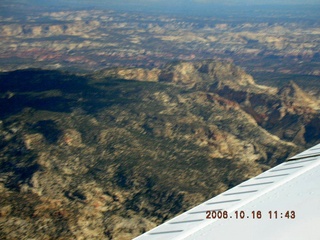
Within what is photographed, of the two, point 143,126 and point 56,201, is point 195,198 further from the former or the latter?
point 143,126

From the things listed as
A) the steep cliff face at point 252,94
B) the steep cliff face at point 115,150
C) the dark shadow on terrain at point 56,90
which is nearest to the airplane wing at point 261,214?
the steep cliff face at point 115,150

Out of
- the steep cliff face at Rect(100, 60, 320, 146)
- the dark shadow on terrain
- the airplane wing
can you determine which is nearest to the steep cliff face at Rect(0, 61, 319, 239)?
the dark shadow on terrain

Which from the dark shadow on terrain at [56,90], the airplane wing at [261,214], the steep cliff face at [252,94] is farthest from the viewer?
the steep cliff face at [252,94]

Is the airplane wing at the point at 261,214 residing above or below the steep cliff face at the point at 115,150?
above

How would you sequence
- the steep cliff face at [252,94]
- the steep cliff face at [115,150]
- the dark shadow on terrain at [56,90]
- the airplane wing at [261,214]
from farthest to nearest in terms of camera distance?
the steep cliff face at [252,94] → the dark shadow on terrain at [56,90] → the steep cliff face at [115,150] → the airplane wing at [261,214]

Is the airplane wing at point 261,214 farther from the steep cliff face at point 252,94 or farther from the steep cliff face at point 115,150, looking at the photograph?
the steep cliff face at point 252,94

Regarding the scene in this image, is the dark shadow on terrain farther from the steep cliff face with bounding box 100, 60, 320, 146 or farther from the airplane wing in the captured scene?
the airplane wing

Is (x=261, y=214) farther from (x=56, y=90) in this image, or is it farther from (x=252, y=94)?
(x=252, y=94)

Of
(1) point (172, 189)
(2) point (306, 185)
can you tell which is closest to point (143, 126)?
(1) point (172, 189)

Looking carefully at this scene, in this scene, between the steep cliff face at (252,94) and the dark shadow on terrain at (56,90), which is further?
the steep cliff face at (252,94)
